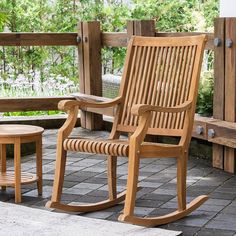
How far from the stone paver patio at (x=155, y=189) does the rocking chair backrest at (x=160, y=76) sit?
1.59ft

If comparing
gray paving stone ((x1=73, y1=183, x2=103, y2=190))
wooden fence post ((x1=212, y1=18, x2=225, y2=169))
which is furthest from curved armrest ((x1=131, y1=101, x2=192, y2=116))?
wooden fence post ((x1=212, y1=18, x2=225, y2=169))

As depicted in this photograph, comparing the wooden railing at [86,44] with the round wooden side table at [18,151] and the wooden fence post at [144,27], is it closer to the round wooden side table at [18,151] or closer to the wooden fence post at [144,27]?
the wooden fence post at [144,27]

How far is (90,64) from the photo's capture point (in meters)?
7.01

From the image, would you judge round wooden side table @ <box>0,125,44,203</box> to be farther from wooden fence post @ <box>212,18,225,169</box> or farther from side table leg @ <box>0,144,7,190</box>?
wooden fence post @ <box>212,18,225,169</box>

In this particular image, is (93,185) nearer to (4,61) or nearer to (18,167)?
(18,167)

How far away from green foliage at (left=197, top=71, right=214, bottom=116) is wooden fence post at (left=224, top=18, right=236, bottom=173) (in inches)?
14.2

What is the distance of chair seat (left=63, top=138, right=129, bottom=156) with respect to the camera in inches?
149

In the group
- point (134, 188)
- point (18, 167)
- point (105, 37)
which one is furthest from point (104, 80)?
point (134, 188)

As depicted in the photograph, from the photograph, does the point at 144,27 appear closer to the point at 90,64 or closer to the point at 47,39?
the point at 90,64

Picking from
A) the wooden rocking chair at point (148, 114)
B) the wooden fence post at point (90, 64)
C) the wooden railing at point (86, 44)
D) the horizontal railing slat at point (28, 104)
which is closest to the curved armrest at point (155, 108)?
the wooden rocking chair at point (148, 114)

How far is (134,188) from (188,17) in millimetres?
6596

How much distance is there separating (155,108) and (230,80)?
4.89 feet

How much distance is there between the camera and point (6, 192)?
471 centimetres

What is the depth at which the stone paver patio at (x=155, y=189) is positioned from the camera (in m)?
3.99
